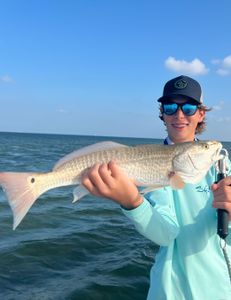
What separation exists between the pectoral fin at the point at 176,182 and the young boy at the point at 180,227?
28 centimetres

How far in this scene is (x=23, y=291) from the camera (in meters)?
7.05

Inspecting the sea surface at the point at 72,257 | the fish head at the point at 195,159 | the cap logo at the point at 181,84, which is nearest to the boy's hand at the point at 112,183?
the fish head at the point at 195,159

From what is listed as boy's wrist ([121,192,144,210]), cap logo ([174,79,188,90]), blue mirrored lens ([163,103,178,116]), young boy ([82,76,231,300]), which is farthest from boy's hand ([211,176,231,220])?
cap logo ([174,79,188,90])

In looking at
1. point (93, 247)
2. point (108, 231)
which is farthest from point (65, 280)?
point (108, 231)

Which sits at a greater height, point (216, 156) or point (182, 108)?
point (182, 108)

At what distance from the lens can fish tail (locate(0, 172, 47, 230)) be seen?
3551 mm

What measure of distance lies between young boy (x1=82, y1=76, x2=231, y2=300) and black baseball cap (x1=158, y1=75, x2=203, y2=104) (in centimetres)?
86

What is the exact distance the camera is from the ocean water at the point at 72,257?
7.25 m

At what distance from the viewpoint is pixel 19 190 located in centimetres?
362

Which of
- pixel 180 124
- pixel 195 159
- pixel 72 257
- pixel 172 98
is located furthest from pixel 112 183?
pixel 72 257

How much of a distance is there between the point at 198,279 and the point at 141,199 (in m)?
0.92

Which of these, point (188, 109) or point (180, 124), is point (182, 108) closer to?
point (188, 109)

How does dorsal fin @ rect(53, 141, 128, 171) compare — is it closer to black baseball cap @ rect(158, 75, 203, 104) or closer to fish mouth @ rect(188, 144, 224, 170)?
fish mouth @ rect(188, 144, 224, 170)

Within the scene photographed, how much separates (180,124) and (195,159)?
67 cm
